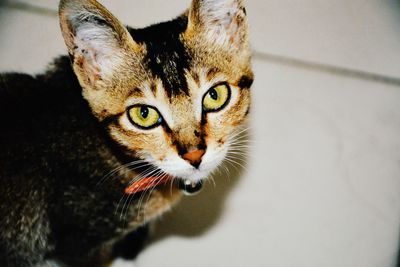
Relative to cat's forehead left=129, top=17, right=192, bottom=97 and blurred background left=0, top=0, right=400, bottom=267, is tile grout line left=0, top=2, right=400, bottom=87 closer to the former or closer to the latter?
blurred background left=0, top=0, right=400, bottom=267

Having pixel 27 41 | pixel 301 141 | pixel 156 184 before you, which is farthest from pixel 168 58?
pixel 27 41

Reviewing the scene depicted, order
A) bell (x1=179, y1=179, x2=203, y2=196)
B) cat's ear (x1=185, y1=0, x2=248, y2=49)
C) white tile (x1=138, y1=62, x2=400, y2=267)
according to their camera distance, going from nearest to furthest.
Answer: cat's ear (x1=185, y1=0, x2=248, y2=49) → bell (x1=179, y1=179, x2=203, y2=196) → white tile (x1=138, y1=62, x2=400, y2=267)

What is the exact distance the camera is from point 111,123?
876mm

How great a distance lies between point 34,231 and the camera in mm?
973

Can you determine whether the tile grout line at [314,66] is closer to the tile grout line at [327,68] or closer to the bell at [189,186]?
the tile grout line at [327,68]

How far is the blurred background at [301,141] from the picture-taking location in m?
1.24

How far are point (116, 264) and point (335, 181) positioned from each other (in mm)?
841

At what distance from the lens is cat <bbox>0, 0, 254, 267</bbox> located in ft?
2.70

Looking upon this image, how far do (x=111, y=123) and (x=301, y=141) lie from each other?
31.2 inches

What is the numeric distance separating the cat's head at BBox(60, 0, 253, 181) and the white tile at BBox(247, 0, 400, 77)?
0.62m

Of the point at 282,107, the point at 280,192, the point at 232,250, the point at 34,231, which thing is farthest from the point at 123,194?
the point at 282,107

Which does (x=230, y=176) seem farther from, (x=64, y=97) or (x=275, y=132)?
(x=64, y=97)

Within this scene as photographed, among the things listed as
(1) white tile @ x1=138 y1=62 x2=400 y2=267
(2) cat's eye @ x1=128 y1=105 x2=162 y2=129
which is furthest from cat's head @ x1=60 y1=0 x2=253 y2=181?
(1) white tile @ x1=138 y1=62 x2=400 y2=267

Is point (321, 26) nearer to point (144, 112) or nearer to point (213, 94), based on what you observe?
point (213, 94)
